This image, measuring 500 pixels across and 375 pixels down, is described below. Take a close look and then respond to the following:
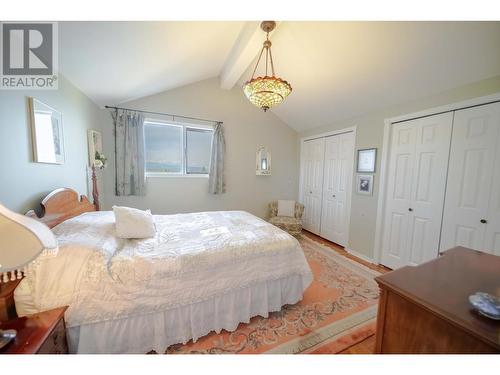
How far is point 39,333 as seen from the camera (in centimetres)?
85

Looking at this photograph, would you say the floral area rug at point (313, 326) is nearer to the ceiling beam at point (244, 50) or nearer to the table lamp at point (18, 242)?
the table lamp at point (18, 242)

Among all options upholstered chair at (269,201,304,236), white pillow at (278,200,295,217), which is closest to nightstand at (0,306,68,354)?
A: upholstered chair at (269,201,304,236)

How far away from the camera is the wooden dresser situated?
63 centimetres

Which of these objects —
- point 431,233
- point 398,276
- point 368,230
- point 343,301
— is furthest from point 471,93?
point 343,301

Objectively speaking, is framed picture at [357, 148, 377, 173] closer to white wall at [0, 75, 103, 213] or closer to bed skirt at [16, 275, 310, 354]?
bed skirt at [16, 275, 310, 354]

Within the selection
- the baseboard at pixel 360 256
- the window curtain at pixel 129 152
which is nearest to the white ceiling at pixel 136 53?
the window curtain at pixel 129 152

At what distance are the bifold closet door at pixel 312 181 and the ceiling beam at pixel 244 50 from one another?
209 cm

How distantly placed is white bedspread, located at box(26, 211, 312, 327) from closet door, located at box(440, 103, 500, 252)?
5.97 ft

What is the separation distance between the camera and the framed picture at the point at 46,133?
1396 millimetres

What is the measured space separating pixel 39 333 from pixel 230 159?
3.27 m

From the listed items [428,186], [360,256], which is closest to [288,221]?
[360,256]

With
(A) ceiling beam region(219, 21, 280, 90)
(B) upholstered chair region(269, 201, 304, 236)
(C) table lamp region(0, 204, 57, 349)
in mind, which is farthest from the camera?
(B) upholstered chair region(269, 201, 304, 236)

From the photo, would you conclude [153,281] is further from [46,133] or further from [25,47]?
[25,47]
